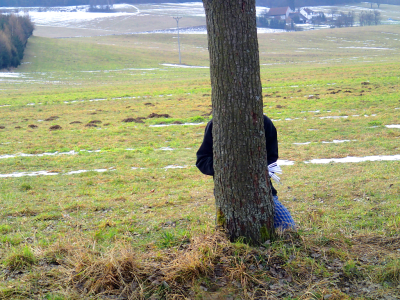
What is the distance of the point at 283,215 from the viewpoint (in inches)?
151

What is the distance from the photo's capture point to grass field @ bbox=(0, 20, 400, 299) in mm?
3174

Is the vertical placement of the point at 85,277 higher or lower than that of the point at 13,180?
higher

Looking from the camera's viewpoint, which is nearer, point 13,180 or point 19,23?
point 13,180

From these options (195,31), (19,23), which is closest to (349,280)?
(19,23)

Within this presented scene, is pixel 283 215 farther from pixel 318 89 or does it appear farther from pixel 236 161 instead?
pixel 318 89

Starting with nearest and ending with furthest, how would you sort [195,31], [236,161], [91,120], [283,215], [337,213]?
[236,161] < [283,215] < [337,213] < [91,120] < [195,31]

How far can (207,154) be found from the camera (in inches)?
158

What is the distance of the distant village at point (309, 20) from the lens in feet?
536

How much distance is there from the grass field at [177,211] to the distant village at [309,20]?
6472 inches

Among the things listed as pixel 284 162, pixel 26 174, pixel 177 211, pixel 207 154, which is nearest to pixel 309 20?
pixel 284 162

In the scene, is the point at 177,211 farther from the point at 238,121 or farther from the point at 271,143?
the point at 238,121

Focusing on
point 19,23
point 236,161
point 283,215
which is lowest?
point 283,215

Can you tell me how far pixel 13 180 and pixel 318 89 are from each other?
20909 mm

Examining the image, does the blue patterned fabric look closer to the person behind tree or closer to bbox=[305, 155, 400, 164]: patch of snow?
the person behind tree
